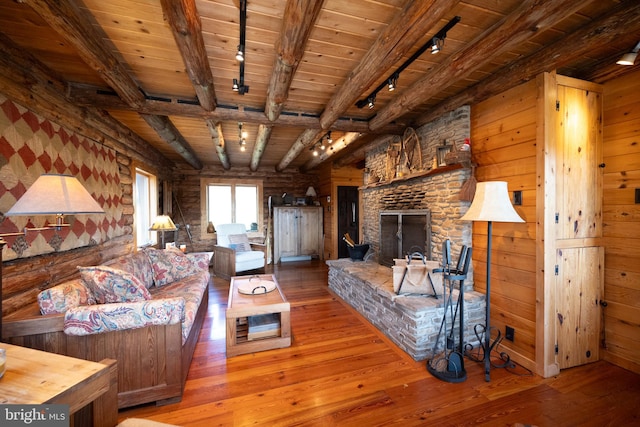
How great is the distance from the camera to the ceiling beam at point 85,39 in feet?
4.45

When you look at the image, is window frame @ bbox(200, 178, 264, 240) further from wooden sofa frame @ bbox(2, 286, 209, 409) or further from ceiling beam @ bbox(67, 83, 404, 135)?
wooden sofa frame @ bbox(2, 286, 209, 409)

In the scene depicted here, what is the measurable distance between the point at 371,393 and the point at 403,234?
2.12 m

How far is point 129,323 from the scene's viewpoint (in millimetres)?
1668

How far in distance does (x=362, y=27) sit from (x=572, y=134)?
1985 millimetres

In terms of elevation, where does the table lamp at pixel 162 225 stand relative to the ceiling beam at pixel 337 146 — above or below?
below

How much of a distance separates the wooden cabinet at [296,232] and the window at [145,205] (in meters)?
2.67

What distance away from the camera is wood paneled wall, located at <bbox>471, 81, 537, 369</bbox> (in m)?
2.14

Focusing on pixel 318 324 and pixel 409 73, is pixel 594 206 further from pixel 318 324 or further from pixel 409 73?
pixel 318 324

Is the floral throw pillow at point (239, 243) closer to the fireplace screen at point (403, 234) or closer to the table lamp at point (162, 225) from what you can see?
the table lamp at point (162, 225)

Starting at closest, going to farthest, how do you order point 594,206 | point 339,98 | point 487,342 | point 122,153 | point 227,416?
1. point 227,416
2. point 487,342
3. point 594,206
4. point 339,98
5. point 122,153

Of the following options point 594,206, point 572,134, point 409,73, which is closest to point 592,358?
point 594,206

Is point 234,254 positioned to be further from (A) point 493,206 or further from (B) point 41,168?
(A) point 493,206

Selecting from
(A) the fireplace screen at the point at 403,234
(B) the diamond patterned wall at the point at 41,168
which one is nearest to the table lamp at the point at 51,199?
(B) the diamond patterned wall at the point at 41,168

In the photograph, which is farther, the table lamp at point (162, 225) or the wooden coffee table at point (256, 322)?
the table lamp at point (162, 225)
